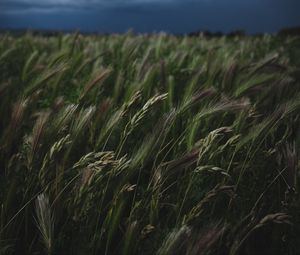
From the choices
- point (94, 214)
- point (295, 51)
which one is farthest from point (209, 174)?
point (295, 51)

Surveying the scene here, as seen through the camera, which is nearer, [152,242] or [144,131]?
[152,242]

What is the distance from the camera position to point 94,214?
1.45m

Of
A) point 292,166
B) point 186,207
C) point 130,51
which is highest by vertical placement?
point 130,51

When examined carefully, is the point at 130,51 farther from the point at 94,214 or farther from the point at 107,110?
the point at 94,214

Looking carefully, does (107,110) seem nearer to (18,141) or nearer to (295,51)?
(18,141)

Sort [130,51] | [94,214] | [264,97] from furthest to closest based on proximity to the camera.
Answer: [130,51], [264,97], [94,214]

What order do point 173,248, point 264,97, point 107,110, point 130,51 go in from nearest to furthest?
point 173,248 → point 107,110 → point 264,97 → point 130,51

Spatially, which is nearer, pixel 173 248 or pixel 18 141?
pixel 173 248

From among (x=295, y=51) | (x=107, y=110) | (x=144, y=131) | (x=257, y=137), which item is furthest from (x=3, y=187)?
(x=295, y=51)

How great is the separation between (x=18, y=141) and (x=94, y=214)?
81 centimetres

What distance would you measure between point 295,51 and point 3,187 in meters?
4.89

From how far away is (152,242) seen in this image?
4.49 feet

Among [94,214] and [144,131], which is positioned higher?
[144,131]

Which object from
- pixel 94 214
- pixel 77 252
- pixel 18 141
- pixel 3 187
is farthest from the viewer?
pixel 18 141
